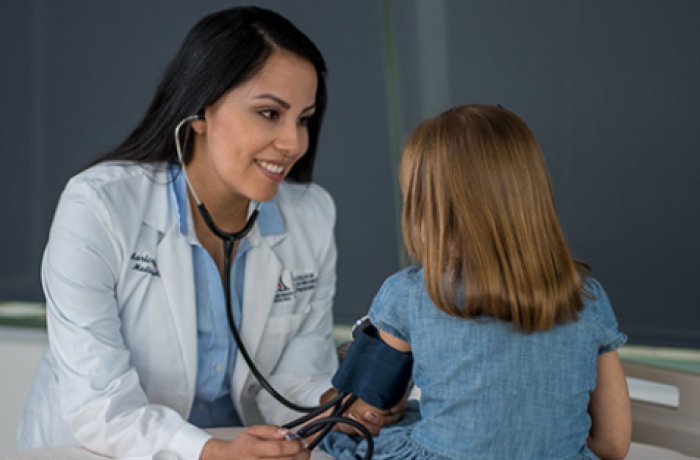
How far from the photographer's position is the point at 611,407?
4.81 feet

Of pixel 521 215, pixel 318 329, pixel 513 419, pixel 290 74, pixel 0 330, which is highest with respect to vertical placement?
pixel 290 74

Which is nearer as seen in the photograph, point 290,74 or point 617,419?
point 617,419

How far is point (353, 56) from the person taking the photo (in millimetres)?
3125

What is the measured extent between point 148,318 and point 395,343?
1.99 ft

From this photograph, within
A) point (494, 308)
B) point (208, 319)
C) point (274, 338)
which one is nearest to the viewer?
point (494, 308)

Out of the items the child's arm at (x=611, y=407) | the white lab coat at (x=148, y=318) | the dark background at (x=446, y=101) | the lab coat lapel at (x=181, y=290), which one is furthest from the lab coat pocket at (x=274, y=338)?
the dark background at (x=446, y=101)

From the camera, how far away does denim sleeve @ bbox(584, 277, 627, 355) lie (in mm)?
1424

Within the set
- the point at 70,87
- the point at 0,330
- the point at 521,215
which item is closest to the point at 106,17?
the point at 70,87

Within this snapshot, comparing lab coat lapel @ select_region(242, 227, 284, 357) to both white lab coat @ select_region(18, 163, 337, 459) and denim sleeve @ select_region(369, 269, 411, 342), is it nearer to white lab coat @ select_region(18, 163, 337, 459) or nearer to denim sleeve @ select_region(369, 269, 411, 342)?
white lab coat @ select_region(18, 163, 337, 459)

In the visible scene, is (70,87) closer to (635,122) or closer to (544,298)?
(635,122)

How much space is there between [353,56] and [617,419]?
1.91 metres

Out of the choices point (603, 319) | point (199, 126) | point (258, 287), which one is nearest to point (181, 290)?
point (258, 287)

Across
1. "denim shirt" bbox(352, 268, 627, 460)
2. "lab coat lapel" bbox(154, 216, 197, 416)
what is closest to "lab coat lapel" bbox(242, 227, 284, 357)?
"lab coat lapel" bbox(154, 216, 197, 416)

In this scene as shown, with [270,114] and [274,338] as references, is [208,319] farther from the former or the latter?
[270,114]
